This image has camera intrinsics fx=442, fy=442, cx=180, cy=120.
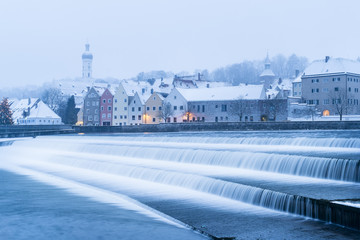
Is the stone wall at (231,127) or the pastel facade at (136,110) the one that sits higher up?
the pastel facade at (136,110)

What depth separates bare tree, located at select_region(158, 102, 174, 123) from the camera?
8044cm

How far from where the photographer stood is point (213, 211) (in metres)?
15.5

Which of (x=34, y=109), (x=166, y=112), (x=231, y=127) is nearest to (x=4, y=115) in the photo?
(x=34, y=109)

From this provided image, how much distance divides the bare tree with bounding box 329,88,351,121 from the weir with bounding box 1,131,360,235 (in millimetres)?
40136

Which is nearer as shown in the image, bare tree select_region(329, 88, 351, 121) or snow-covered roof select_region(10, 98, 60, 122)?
bare tree select_region(329, 88, 351, 121)

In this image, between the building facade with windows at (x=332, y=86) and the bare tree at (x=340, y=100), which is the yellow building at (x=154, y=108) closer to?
the building facade with windows at (x=332, y=86)

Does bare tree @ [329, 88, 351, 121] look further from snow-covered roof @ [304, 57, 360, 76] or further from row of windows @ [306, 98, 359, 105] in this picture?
snow-covered roof @ [304, 57, 360, 76]

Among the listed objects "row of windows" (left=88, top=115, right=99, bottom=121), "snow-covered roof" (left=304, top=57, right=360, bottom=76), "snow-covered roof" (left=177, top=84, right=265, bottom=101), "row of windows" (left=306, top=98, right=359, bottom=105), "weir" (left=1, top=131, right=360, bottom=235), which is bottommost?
"weir" (left=1, top=131, right=360, bottom=235)

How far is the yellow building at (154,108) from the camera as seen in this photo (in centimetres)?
8481

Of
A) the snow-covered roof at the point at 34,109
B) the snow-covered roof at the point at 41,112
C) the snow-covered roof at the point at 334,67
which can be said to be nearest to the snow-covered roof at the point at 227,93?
the snow-covered roof at the point at 334,67

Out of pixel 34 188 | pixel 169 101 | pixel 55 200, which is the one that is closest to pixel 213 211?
pixel 55 200

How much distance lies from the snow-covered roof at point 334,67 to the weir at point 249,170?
4627 centimetres

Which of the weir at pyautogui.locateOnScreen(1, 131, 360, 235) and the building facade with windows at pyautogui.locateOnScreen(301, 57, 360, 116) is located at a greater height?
the building facade with windows at pyautogui.locateOnScreen(301, 57, 360, 116)

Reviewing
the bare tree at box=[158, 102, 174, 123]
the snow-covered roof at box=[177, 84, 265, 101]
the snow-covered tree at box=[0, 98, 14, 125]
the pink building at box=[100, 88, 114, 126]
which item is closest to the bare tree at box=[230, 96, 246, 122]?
the snow-covered roof at box=[177, 84, 265, 101]
